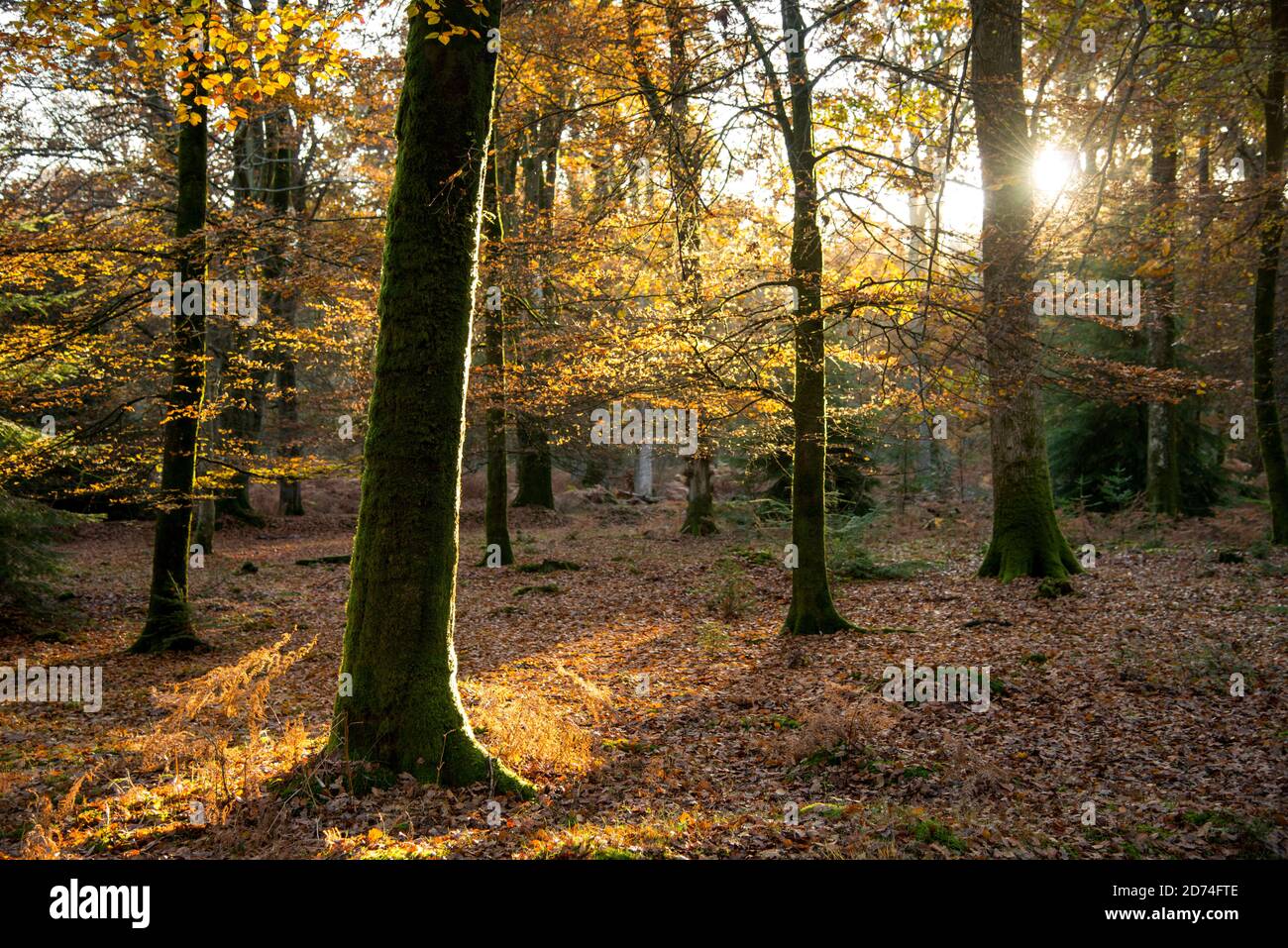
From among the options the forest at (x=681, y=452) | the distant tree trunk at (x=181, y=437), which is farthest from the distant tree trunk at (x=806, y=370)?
the distant tree trunk at (x=181, y=437)

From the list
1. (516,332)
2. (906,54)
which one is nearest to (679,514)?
(516,332)

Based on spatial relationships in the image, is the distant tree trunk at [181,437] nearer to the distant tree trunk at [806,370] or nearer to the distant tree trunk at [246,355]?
the distant tree trunk at [246,355]

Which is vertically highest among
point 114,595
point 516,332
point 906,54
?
point 906,54

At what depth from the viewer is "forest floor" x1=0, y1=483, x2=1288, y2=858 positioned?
430cm

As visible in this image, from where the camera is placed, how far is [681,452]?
16.4 meters

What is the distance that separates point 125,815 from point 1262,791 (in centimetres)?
692

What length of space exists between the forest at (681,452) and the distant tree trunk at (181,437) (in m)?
0.06

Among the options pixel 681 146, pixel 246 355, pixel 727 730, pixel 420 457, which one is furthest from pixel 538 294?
pixel 420 457

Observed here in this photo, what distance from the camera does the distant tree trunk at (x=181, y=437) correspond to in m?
9.03

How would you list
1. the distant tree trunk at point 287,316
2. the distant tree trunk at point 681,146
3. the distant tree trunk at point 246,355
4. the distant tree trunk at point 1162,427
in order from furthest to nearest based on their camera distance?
the distant tree trunk at point 287,316 → the distant tree trunk at point 1162,427 → the distant tree trunk at point 246,355 → the distant tree trunk at point 681,146

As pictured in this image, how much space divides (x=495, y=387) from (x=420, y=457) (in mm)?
8349

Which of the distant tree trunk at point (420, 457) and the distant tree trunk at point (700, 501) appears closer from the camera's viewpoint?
the distant tree trunk at point (420, 457)

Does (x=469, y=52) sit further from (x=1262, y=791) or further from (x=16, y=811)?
(x=1262, y=791)
